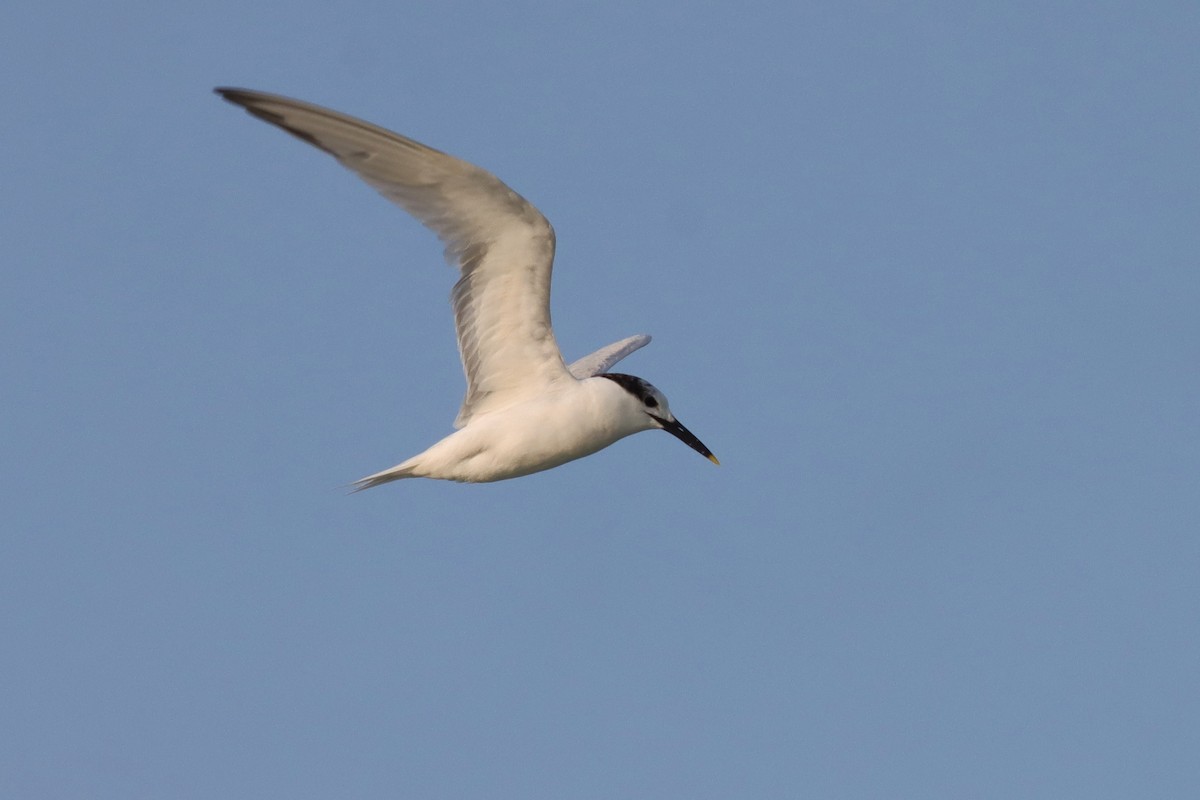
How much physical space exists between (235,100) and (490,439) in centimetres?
329

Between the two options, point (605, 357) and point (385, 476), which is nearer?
point (385, 476)

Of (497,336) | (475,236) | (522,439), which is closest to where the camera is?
(475,236)

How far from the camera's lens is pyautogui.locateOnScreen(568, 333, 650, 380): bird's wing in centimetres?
1511

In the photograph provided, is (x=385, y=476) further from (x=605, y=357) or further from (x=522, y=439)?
(x=605, y=357)

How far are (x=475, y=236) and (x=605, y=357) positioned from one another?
4.81 m

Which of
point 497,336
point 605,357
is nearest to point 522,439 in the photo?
point 497,336

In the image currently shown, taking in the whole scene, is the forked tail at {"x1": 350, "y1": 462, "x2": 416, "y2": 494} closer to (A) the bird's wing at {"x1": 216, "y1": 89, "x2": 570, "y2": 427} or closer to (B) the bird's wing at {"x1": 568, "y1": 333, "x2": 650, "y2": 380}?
(A) the bird's wing at {"x1": 216, "y1": 89, "x2": 570, "y2": 427}

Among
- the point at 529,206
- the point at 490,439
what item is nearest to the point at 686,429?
the point at 490,439

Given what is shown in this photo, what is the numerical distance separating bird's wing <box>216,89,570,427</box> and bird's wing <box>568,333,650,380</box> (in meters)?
2.80

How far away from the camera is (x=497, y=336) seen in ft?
38.6

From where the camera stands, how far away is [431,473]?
38.1 feet

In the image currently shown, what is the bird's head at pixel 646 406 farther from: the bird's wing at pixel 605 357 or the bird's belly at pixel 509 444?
the bird's wing at pixel 605 357

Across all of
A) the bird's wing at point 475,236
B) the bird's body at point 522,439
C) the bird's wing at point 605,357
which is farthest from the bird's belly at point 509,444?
the bird's wing at point 605,357

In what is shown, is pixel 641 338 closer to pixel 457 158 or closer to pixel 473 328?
pixel 473 328
